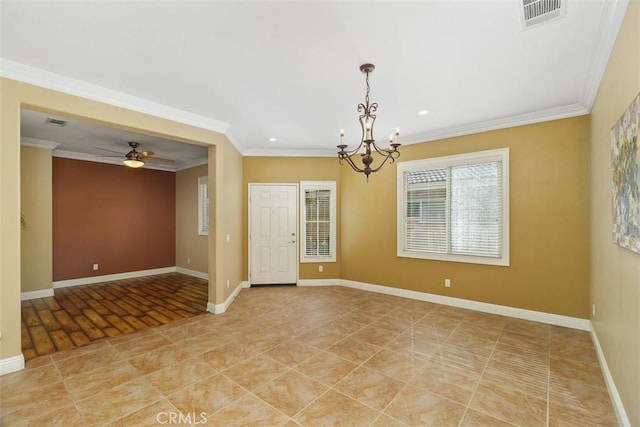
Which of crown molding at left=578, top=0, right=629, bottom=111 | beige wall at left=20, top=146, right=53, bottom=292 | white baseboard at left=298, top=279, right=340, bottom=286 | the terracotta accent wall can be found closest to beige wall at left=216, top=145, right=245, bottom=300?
white baseboard at left=298, top=279, right=340, bottom=286

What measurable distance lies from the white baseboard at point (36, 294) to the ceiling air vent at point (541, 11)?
7739 millimetres

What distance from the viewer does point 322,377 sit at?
2.62 metres

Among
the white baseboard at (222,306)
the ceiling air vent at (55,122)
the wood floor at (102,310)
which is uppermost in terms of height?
the ceiling air vent at (55,122)

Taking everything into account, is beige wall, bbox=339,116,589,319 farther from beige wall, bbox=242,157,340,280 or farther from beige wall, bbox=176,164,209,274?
beige wall, bbox=176,164,209,274

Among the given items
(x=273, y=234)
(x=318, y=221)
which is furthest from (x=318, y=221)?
(x=273, y=234)

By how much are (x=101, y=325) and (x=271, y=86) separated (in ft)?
12.5

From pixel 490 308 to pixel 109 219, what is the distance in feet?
25.2

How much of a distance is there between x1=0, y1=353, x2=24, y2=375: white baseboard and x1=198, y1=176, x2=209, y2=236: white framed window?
426cm

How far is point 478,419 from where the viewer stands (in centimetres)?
208

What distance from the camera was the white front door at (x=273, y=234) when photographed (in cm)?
588

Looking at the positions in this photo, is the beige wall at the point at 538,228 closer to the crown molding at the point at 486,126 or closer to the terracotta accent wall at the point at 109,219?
the crown molding at the point at 486,126

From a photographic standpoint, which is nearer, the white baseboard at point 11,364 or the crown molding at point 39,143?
the white baseboard at point 11,364

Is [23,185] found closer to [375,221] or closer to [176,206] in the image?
[176,206]

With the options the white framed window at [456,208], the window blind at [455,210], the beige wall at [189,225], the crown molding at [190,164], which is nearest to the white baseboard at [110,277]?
the beige wall at [189,225]
